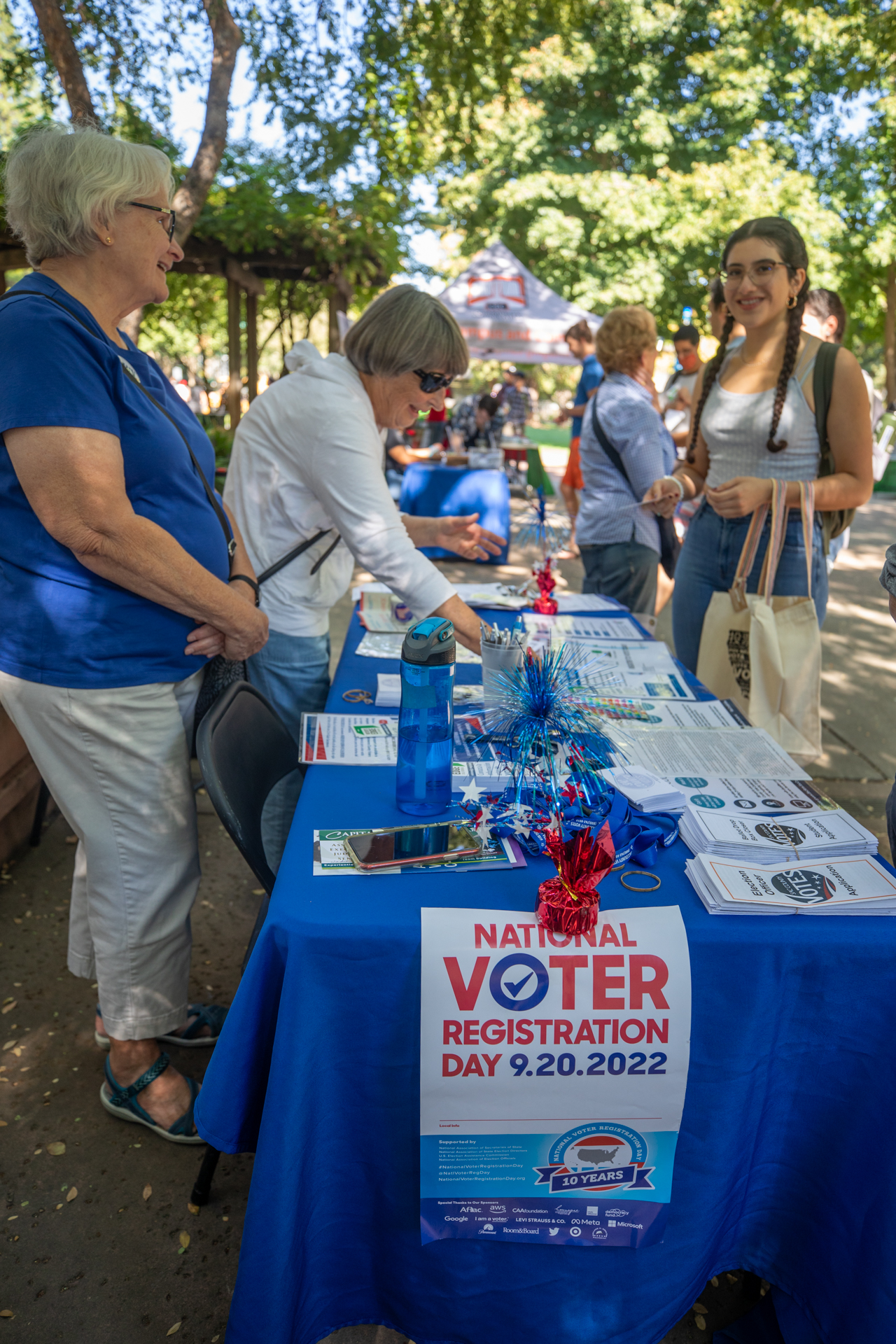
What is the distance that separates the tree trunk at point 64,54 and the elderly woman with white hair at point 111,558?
A: 377 centimetres

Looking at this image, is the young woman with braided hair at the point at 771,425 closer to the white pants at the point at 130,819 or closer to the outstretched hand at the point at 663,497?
the outstretched hand at the point at 663,497

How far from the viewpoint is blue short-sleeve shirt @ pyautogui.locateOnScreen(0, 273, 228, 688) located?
1.41 metres

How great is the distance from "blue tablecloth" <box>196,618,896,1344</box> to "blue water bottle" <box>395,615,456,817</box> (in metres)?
0.19

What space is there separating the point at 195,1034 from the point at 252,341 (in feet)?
30.7

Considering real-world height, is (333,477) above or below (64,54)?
below

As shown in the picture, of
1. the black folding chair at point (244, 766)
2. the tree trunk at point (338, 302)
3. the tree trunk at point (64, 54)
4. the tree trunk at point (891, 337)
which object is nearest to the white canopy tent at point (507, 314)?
the tree trunk at point (338, 302)

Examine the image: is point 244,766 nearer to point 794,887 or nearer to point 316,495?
point 316,495

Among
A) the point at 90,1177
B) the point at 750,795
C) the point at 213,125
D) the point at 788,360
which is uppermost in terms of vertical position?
the point at 213,125

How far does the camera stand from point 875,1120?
1.21 metres

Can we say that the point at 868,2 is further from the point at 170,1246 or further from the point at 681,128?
the point at 681,128

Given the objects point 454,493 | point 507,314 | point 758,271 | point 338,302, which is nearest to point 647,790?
point 758,271

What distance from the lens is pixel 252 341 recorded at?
10.0 meters

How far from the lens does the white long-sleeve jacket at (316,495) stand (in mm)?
1857

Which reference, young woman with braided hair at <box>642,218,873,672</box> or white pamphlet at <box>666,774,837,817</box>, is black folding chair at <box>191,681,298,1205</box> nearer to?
white pamphlet at <box>666,774,837,817</box>
